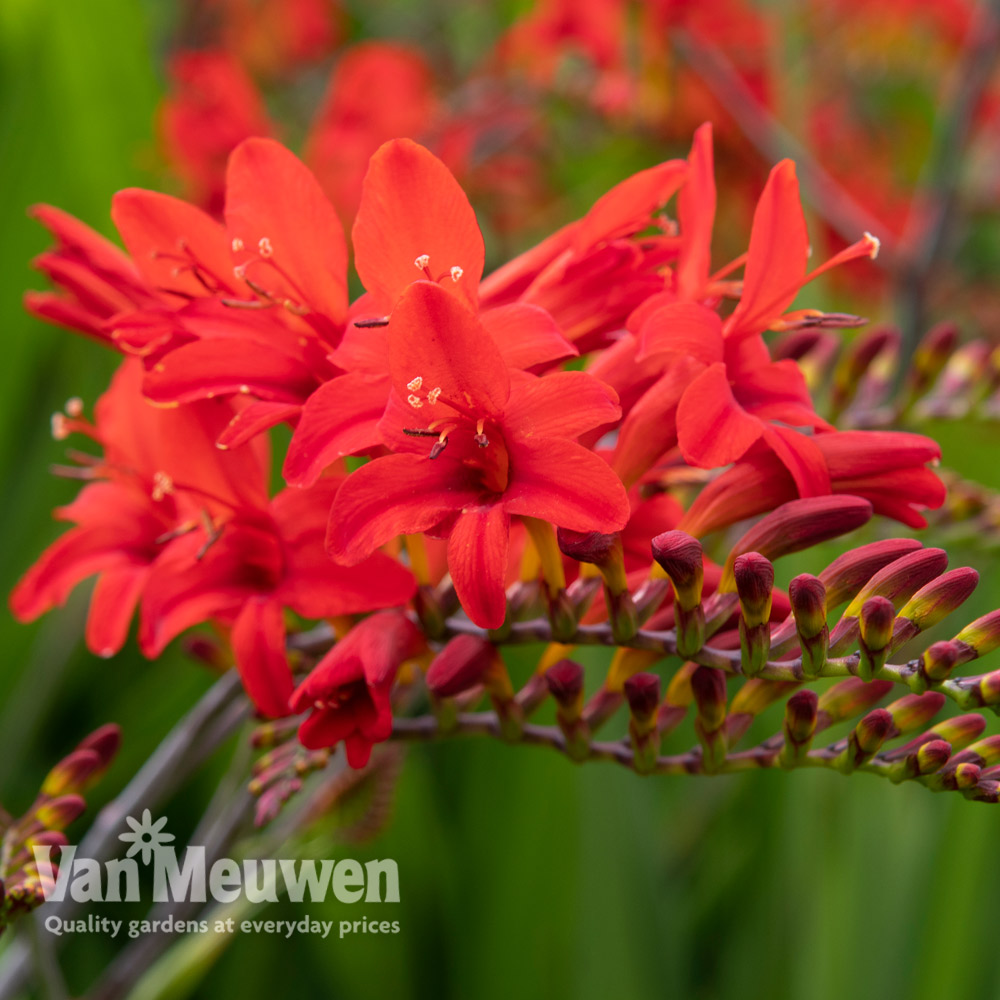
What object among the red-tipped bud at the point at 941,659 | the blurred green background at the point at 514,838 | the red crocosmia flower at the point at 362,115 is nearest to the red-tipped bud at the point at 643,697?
the red-tipped bud at the point at 941,659

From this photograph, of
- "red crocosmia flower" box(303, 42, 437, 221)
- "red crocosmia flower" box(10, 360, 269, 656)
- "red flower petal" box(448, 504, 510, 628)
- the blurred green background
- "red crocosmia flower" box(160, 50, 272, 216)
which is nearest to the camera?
"red flower petal" box(448, 504, 510, 628)

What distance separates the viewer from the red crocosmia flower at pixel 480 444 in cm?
41

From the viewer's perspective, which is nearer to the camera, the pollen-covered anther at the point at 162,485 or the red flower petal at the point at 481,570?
the red flower petal at the point at 481,570

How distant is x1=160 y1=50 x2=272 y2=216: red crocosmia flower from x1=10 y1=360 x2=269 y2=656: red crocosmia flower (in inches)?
31.0

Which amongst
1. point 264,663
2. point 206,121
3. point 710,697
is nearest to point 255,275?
point 264,663

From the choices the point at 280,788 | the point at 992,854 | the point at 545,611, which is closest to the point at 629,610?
the point at 545,611

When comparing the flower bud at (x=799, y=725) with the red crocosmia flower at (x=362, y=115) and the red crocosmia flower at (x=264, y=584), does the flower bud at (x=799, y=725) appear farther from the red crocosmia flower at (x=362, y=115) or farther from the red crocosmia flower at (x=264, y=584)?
the red crocosmia flower at (x=362, y=115)

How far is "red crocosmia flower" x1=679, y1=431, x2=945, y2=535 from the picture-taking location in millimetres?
479

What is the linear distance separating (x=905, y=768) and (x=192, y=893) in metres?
0.41

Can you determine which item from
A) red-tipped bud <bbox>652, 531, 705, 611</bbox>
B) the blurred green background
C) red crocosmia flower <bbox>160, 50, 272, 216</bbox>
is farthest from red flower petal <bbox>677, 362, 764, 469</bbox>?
red crocosmia flower <bbox>160, 50, 272, 216</bbox>

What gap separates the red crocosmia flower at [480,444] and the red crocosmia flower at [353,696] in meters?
0.06

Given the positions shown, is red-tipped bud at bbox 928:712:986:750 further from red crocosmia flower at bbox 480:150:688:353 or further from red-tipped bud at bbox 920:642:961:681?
red crocosmia flower at bbox 480:150:688:353

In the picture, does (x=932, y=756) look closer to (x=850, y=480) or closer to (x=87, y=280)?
(x=850, y=480)

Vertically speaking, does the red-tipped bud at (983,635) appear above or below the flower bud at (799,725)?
above
